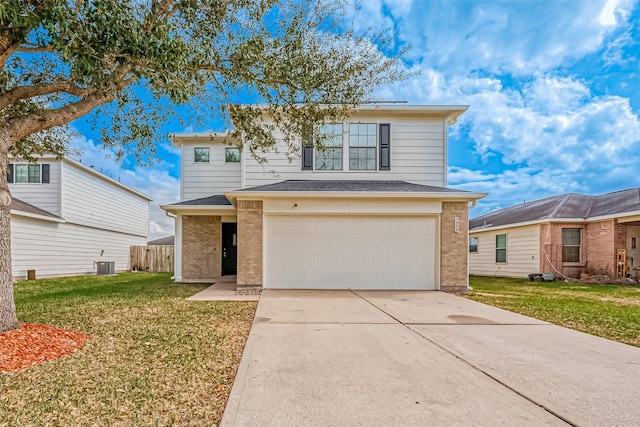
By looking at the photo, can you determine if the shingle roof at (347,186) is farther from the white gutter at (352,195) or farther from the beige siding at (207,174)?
the beige siding at (207,174)

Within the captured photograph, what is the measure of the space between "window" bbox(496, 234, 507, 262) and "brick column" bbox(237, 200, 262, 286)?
1345 cm

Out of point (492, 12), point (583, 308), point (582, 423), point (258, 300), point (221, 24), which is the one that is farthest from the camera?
point (492, 12)

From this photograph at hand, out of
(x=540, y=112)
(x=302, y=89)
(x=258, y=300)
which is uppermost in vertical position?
(x=540, y=112)

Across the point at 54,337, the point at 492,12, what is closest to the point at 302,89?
the point at 54,337

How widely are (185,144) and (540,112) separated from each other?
16.1 m

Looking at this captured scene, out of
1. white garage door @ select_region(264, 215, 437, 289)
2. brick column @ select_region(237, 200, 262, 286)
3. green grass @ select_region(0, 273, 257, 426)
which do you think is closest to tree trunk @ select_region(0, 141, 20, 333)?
green grass @ select_region(0, 273, 257, 426)

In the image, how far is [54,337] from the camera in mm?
4438

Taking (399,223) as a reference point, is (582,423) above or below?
below

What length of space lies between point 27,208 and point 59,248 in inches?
84.9

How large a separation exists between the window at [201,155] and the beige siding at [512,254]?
47.6 ft

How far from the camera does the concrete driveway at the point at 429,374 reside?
2.61m

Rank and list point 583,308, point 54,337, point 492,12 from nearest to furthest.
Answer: point 54,337
point 583,308
point 492,12

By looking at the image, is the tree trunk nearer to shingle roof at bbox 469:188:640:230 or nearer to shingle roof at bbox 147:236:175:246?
shingle roof at bbox 469:188:640:230

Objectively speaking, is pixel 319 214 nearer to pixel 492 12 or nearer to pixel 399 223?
pixel 399 223
